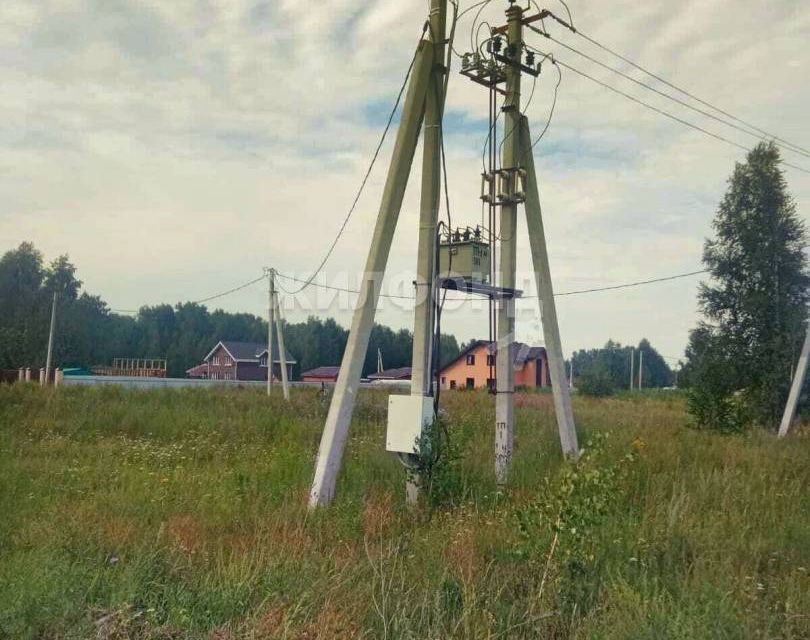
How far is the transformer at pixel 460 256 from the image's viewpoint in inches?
277

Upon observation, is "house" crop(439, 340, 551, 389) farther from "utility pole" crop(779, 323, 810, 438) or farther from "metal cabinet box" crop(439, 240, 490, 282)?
"metal cabinet box" crop(439, 240, 490, 282)

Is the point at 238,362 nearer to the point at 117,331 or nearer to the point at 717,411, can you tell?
the point at 117,331

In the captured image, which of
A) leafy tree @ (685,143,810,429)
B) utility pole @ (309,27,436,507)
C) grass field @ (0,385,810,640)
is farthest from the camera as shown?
leafy tree @ (685,143,810,429)

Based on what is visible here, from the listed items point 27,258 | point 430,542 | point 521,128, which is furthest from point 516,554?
point 27,258

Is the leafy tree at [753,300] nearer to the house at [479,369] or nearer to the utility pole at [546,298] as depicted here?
the utility pole at [546,298]

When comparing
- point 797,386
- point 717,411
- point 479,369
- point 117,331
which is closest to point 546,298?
point 797,386

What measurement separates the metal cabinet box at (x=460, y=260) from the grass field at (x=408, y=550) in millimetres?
1845

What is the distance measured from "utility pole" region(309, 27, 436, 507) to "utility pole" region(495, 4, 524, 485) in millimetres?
1435

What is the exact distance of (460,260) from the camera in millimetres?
7059

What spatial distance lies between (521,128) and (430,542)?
16.7 ft

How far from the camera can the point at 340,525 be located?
17.9ft

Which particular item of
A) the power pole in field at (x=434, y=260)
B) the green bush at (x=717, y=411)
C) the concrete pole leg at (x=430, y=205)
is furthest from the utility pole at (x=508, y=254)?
the green bush at (x=717, y=411)

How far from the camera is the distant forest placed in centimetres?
5556

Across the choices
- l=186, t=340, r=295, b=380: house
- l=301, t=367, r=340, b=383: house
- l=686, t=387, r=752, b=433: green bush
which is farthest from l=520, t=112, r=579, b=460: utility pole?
l=301, t=367, r=340, b=383: house
